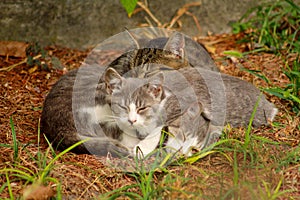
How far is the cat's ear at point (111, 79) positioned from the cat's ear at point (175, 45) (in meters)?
0.79

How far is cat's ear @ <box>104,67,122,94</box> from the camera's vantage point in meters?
3.66

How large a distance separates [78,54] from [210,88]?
1.95m

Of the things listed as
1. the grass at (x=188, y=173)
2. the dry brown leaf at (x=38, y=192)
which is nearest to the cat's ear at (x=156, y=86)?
the grass at (x=188, y=173)

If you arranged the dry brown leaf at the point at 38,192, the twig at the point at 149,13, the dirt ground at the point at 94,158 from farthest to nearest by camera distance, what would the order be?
the twig at the point at 149,13 → the dirt ground at the point at 94,158 → the dry brown leaf at the point at 38,192

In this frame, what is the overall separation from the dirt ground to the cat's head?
38 centimetres

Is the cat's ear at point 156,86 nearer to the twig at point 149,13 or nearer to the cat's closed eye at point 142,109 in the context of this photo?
the cat's closed eye at point 142,109

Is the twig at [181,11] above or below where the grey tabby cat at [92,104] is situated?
above

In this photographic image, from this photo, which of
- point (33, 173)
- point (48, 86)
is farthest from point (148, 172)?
point (48, 86)

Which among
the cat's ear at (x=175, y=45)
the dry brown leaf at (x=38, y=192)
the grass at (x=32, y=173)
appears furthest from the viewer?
the cat's ear at (x=175, y=45)

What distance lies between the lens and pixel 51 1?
17.4ft

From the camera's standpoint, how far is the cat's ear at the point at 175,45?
434cm

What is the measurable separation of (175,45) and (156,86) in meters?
0.79

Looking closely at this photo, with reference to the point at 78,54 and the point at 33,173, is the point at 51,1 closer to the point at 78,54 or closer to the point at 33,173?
the point at 78,54

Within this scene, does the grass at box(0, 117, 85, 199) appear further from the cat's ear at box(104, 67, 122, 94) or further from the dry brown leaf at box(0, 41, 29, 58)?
the dry brown leaf at box(0, 41, 29, 58)
